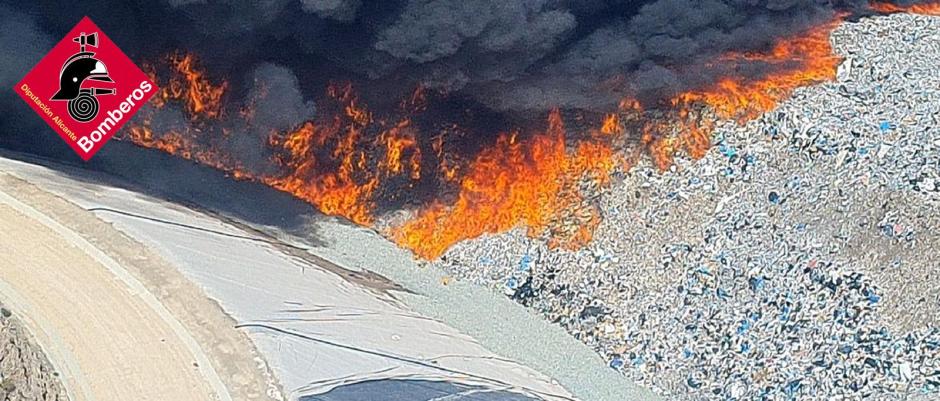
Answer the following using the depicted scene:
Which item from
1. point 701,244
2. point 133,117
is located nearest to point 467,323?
point 701,244

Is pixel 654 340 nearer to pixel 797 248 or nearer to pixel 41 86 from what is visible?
pixel 797 248

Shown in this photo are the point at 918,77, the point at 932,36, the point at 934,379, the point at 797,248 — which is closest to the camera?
the point at 934,379

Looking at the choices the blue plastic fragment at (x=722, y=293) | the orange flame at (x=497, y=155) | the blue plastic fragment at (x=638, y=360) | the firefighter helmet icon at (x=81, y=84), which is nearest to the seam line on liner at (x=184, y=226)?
the orange flame at (x=497, y=155)

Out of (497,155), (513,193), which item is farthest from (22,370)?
(497,155)

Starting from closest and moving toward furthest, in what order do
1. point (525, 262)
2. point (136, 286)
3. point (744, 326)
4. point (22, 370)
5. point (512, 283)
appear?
point (22, 370), point (136, 286), point (744, 326), point (512, 283), point (525, 262)

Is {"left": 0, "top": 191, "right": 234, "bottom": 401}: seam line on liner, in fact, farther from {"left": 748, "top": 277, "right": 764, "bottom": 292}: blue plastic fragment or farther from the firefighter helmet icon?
{"left": 748, "top": 277, "right": 764, "bottom": 292}: blue plastic fragment

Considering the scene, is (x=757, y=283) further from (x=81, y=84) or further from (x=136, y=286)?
(x=81, y=84)
